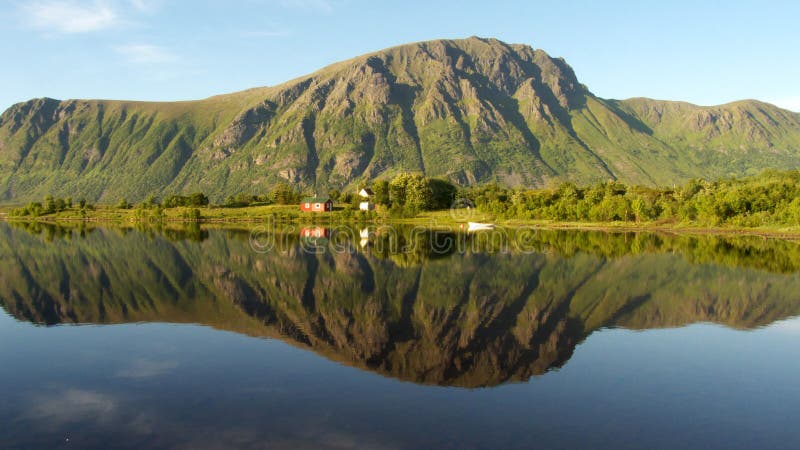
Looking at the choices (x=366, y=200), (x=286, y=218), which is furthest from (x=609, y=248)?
(x=366, y=200)

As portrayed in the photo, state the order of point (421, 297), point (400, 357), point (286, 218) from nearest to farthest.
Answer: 1. point (400, 357)
2. point (421, 297)
3. point (286, 218)

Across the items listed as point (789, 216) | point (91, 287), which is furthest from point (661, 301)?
point (789, 216)

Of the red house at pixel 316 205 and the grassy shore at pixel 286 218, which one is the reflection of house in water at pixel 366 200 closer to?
the grassy shore at pixel 286 218

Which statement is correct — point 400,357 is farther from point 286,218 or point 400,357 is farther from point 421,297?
point 286,218

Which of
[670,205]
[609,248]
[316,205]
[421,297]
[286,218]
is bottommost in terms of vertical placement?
[286,218]

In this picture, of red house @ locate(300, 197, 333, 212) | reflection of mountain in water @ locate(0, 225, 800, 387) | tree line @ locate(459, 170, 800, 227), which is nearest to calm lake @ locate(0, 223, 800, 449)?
reflection of mountain in water @ locate(0, 225, 800, 387)

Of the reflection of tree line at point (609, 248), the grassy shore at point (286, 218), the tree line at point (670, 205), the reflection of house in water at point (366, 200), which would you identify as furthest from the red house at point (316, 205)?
the reflection of tree line at point (609, 248)

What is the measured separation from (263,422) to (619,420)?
1081 centimetres

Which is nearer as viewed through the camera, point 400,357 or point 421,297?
point 400,357

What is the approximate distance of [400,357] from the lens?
21984mm

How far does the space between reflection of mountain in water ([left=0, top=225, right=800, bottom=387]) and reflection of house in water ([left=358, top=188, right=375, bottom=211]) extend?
94446 millimetres

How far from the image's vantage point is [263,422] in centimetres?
1550

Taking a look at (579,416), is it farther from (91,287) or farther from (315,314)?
(91,287)

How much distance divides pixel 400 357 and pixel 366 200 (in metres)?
142
